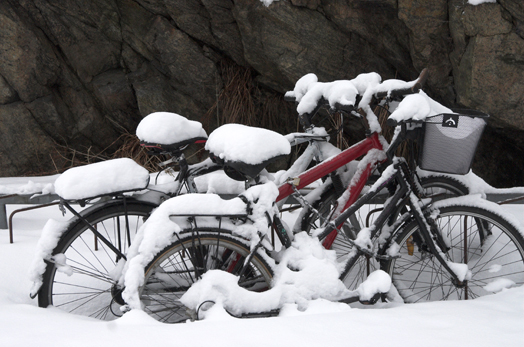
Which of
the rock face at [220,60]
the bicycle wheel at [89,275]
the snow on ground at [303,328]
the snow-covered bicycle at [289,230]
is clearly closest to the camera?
the snow on ground at [303,328]

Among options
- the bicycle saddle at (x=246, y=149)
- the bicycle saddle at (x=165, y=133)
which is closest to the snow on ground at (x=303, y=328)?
the bicycle saddle at (x=246, y=149)

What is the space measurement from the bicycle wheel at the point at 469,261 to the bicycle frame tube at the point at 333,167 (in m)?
0.46

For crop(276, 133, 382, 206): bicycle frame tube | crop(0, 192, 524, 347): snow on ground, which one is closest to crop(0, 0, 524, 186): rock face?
crop(276, 133, 382, 206): bicycle frame tube

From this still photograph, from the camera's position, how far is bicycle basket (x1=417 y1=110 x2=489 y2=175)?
2.17 meters

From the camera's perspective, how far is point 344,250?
307 cm

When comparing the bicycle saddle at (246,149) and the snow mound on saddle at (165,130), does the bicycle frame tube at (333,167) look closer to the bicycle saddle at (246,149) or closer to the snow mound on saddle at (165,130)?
the bicycle saddle at (246,149)

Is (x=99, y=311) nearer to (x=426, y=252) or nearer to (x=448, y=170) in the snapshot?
(x=426, y=252)

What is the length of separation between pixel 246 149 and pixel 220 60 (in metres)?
3.15

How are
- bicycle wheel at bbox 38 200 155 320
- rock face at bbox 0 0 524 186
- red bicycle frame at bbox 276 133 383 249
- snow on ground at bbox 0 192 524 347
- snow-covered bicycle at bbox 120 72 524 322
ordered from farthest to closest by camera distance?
rock face at bbox 0 0 524 186, red bicycle frame at bbox 276 133 383 249, bicycle wheel at bbox 38 200 155 320, snow-covered bicycle at bbox 120 72 524 322, snow on ground at bbox 0 192 524 347

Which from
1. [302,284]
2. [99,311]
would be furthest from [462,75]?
[99,311]

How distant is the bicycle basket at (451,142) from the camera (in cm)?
217

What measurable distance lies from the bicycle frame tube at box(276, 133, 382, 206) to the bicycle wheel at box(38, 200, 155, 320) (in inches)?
27.7

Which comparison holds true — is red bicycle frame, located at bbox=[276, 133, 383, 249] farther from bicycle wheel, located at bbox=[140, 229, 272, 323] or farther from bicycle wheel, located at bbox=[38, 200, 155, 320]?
bicycle wheel, located at bbox=[38, 200, 155, 320]

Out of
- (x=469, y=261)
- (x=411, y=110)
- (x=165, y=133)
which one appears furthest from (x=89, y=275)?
(x=469, y=261)
